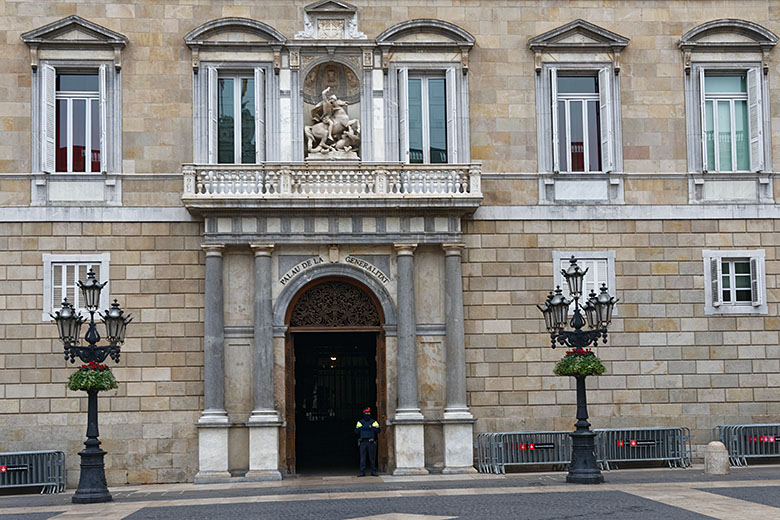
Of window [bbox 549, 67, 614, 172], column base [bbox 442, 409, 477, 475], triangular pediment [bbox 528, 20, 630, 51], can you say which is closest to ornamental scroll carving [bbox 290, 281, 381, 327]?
column base [bbox 442, 409, 477, 475]

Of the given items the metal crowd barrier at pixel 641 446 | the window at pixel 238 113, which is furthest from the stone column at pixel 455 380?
the window at pixel 238 113

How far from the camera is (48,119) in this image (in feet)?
85.0

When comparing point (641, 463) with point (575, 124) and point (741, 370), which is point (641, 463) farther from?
point (575, 124)

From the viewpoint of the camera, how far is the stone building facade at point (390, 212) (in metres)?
25.4

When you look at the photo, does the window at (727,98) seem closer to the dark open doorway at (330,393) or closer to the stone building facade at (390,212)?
the stone building facade at (390,212)

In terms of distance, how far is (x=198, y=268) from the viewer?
25906 mm

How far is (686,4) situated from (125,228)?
14972 millimetres

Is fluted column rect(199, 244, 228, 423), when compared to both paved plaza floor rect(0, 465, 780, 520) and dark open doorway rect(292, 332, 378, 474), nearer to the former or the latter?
paved plaza floor rect(0, 465, 780, 520)

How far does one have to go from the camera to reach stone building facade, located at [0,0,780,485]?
25.4 m

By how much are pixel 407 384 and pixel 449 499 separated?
18.7 ft

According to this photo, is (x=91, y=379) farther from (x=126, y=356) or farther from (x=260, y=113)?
(x=260, y=113)

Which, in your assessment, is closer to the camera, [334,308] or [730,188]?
[334,308]

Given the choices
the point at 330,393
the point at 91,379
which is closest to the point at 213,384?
the point at 91,379

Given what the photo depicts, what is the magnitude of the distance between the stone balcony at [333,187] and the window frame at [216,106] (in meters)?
0.82
